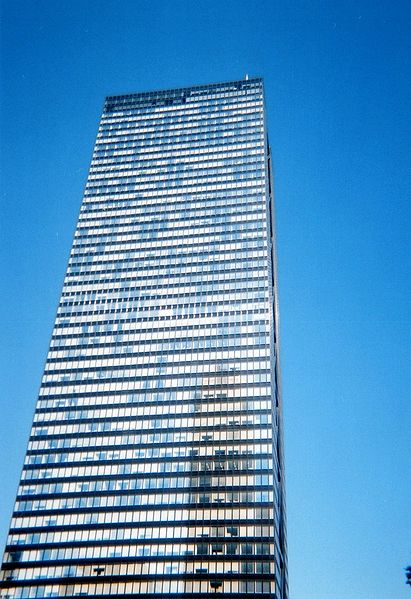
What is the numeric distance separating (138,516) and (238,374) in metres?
33.6

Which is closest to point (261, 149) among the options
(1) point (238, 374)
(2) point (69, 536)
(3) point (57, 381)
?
(1) point (238, 374)

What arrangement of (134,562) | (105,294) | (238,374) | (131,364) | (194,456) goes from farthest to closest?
(105,294) → (131,364) → (238,374) → (194,456) → (134,562)

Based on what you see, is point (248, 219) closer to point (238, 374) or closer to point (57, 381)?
point (238, 374)

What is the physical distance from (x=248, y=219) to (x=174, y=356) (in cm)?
3953

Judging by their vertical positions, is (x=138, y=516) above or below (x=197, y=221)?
below

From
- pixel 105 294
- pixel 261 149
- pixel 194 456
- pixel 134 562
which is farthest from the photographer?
pixel 261 149

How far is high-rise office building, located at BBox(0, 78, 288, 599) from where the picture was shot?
112 m

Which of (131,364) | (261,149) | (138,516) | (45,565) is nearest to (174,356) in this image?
(131,364)

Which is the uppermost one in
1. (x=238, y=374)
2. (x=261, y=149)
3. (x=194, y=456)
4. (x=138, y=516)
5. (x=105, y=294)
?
(x=261, y=149)

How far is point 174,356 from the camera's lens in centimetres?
13625

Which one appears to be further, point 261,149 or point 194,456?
point 261,149

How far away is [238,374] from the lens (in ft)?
425

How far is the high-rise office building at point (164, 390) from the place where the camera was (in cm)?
11238

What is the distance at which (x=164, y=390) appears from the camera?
13175 cm
